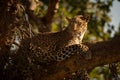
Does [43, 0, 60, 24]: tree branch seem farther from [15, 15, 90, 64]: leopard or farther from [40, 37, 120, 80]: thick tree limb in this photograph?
[40, 37, 120, 80]: thick tree limb

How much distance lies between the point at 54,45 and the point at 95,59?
1.59 metres

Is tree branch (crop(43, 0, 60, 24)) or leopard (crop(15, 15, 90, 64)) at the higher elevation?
tree branch (crop(43, 0, 60, 24))

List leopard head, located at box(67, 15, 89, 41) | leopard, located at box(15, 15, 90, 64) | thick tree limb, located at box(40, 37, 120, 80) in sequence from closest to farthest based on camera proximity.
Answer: thick tree limb, located at box(40, 37, 120, 80), leopard, located at box(15, 15, 90, 64), leopard head, located at box(67, 15, 89, 41)

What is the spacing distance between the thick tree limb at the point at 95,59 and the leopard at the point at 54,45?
0.22m

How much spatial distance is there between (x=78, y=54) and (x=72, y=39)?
155cm

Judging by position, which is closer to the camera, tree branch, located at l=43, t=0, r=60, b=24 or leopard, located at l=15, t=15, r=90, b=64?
leopard, located at l=15, t=15, r=90, b=64

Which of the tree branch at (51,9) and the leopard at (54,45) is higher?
the tree branch at (51,9)

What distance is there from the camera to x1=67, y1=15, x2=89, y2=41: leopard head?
9.78m

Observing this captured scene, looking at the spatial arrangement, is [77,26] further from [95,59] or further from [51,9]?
[51,9]

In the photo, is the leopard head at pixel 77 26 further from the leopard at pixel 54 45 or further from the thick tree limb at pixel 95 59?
the thick tree limb at pixel 95 59

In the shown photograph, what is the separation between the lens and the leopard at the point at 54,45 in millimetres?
8516

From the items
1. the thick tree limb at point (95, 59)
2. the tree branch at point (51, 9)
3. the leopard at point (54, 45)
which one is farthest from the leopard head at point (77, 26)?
the tree branch at point (51, 9)

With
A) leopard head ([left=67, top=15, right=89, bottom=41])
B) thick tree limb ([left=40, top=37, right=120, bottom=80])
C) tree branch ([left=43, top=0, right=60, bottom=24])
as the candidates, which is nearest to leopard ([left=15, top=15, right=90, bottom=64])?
leopard head ([left=67, top=15, right=89, bottom=41])

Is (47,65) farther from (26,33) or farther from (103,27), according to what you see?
(103,27)
